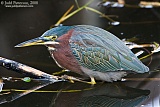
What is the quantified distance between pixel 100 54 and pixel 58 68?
160 millimetres

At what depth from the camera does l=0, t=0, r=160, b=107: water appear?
2.97 feet

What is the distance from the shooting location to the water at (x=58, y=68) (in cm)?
90

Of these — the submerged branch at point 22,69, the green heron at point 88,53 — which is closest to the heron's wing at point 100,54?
the green heron at point 88,53

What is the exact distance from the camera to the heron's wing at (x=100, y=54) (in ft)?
3.02

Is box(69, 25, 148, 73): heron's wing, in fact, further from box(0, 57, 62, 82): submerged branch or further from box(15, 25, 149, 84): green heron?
box(0, 57, 62, 82): submerged branch

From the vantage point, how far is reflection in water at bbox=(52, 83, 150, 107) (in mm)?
891

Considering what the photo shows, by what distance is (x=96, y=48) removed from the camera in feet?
3.03

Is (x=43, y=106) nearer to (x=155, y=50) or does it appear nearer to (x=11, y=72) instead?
(x=11, y=72)

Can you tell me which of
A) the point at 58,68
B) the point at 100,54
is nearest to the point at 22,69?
the point at 58,68

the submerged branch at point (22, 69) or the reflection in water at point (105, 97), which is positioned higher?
the submerged branch at point (22, 69)

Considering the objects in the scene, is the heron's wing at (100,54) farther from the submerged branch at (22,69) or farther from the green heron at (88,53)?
the submerged branch at (22,69)

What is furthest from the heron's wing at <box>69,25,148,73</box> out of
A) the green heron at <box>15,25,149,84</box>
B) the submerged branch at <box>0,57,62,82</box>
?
the submerged branch at <box>0,57,62,82</box>

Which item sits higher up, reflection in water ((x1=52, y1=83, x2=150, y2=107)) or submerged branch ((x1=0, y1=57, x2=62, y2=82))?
submerged branch ((x1=0, y1=57, x2=62, y2=82))

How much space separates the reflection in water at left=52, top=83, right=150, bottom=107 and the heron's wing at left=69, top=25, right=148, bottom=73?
52 millimetres
